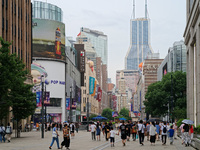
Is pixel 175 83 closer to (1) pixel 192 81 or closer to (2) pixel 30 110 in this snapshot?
(1) pixel 192 81

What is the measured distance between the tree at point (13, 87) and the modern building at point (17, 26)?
7.70 metres

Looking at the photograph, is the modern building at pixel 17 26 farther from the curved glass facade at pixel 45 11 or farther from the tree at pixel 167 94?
the curved glass facade at pixel 45 11

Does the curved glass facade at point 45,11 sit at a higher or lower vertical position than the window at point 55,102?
higher

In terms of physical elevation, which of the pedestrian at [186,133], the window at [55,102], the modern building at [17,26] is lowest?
the pedestrian at [186,133]

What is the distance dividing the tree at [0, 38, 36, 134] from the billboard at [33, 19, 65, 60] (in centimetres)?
6653

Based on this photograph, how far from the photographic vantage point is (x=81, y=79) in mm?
158250

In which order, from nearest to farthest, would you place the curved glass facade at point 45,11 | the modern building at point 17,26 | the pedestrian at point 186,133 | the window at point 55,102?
1. the pedestrian at point 186,133
2. the modern building at point 17,26
3. the window at point 55,102
4. the curved glass facade at point 45,11

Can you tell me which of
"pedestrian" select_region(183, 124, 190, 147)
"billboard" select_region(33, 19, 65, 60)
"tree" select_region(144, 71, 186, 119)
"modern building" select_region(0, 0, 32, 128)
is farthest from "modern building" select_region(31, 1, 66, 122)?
"pedestrian" select_region(183, 124, 190, 147)

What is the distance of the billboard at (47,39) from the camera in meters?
108

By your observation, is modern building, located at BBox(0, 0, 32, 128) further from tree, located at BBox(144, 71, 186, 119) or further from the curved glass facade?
the curved glass facade

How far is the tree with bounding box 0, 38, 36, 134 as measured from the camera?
35.1 metres

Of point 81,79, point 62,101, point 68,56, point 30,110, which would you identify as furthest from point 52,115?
point 30,110

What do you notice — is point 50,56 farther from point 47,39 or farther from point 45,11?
point 45,11

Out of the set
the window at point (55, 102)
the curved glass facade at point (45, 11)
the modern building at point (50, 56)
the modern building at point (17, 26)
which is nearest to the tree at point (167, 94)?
the modern building at point (17, 26)
